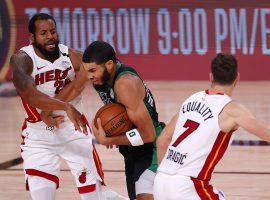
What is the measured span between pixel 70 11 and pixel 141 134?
9534 millimetres

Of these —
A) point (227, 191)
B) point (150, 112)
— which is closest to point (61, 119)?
point (150, 112)

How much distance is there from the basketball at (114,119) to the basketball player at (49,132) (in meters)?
0.40

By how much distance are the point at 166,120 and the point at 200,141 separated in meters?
6.84

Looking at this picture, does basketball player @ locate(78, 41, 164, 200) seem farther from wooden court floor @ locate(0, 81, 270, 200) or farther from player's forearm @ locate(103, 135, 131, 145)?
wooden court floor @ locate(0, 81, 270, 200)

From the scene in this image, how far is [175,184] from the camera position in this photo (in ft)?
17.9

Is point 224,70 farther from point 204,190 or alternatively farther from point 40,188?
point 40,188

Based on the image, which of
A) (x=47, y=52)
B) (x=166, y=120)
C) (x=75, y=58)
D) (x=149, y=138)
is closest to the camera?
(x=149, y=138)

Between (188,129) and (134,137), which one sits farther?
(134,137)

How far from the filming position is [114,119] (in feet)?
20.7

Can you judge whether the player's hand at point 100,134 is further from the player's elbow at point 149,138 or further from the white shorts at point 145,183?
the white shorts at point 145,183

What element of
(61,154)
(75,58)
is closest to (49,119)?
(61,154)

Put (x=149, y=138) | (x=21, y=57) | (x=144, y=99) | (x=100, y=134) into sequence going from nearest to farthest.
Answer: (x=100, y=134) < (x=149, y=138) < (x=144, y=99) < (x=21, y=57)

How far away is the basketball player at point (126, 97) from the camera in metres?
6.27

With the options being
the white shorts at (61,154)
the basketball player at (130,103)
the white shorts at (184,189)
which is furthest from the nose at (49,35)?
the white shorts at (184,189)
